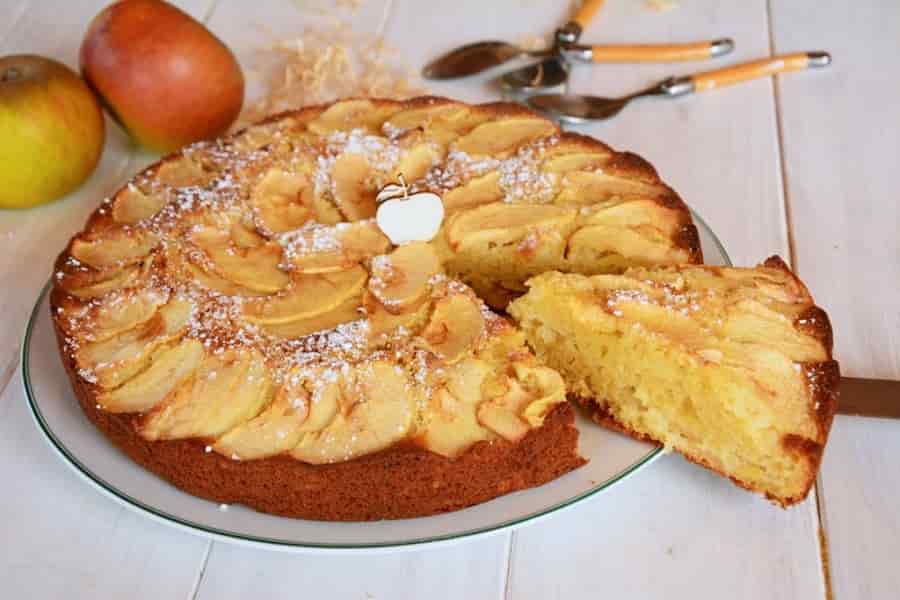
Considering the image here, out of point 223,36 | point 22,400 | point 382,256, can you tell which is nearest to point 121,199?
point 22,400

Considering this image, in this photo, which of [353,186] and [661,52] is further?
[661,52]

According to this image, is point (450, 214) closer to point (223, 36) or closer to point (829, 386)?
point (829, 386)

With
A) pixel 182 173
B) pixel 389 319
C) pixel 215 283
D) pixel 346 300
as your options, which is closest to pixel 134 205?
pixel 182 173

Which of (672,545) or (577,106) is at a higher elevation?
(577,106)

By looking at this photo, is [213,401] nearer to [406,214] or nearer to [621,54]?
[406,214]

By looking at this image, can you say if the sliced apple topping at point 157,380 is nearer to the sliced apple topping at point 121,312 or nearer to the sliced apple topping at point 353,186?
the sliced apple topping at point 121,312

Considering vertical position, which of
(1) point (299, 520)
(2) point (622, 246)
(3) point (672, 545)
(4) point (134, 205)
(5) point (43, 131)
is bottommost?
(3) point (672, 545)

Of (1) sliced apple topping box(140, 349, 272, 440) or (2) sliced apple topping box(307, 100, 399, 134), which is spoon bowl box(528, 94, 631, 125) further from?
(1) sliced apple topping box(140, 349, 272, 440)
